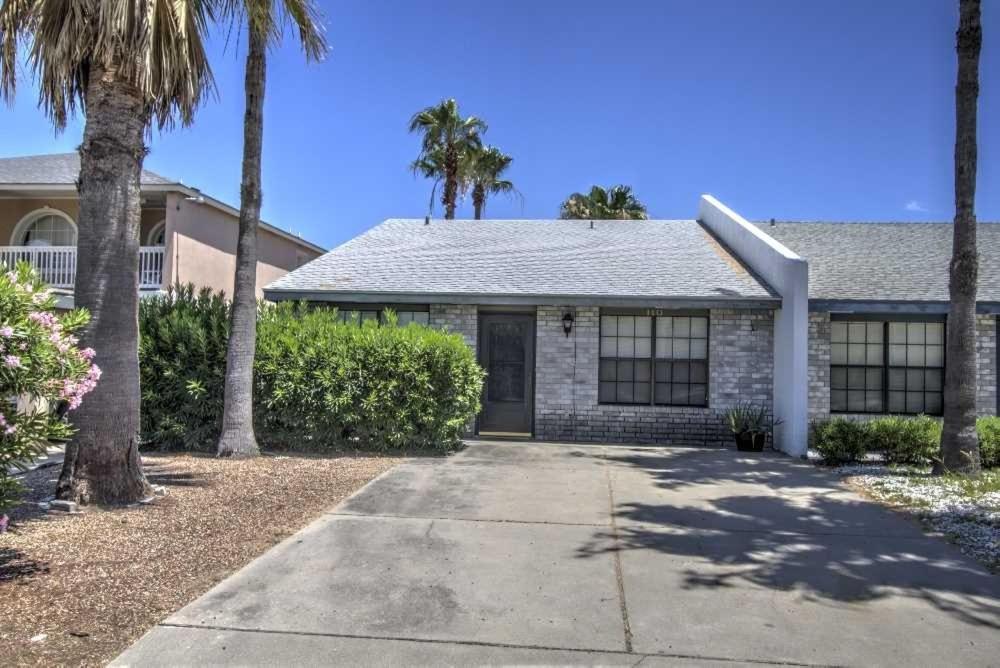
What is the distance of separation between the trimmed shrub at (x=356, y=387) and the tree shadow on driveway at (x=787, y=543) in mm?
2964

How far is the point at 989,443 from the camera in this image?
32.3 ft

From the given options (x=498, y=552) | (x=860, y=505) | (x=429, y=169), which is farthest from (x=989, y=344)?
(x=429, y=169)

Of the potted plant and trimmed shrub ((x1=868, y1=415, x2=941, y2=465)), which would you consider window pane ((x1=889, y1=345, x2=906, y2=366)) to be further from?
the potted plant

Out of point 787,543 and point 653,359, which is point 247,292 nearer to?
point 653,359

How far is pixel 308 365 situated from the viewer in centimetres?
1007

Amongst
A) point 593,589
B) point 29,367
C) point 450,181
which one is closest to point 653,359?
point 593,589

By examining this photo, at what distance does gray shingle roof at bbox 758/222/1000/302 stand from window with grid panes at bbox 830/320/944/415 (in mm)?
685

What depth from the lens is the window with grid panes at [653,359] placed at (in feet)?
40.8

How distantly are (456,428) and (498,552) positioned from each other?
5014 mm

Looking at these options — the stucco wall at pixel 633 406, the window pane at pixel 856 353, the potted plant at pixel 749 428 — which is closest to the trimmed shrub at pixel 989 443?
the window pane at pixel 856 353

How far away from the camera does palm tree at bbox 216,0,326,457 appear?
9508mm

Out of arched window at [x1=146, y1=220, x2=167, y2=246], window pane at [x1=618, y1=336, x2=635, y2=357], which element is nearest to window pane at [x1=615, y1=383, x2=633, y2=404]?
window pane at [x1=618, y1=336, x2=635, y2=357]

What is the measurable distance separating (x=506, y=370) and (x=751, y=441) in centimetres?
448

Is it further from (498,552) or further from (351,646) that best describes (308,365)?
(351,646)
